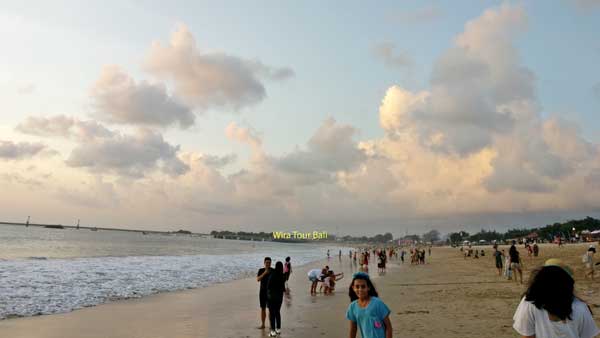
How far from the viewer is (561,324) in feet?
10.2

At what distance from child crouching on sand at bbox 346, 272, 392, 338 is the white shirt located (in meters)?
1.36

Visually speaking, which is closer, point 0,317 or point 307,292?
point 0,317

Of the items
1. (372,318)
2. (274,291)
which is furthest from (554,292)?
(274,291)

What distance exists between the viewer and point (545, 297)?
3.16 metres

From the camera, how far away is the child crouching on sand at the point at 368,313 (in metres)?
4.27

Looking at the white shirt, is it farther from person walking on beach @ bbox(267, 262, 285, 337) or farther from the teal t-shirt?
person walking on beach @ bbox(267, 262, 285, 337)

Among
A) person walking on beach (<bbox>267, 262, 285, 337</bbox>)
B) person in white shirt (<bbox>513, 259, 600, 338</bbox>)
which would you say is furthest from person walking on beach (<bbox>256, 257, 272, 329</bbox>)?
person in white shirt (<bbox>513, 259, 600, 338</bbox>)

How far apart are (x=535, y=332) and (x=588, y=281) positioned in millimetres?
17236

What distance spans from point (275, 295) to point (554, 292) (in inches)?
277

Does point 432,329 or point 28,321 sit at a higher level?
point 432,329

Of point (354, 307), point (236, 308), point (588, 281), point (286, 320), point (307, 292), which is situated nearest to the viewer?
point (354, 307)

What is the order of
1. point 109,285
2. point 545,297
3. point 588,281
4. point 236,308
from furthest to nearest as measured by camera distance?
1. point 109,285
2. point 588,281
3. point 236,308
4. point 545,297

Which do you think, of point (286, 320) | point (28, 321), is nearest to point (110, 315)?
point (28, 321)

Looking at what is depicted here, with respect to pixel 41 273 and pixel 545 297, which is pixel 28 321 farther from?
pixel 41 273
